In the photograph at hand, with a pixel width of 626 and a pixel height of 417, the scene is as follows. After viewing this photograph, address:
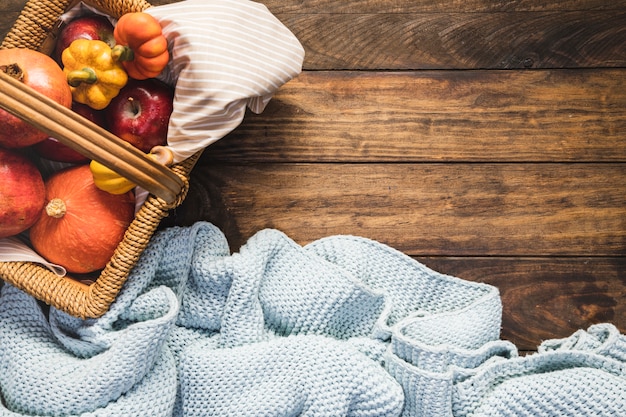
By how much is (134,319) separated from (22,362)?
0.19 m

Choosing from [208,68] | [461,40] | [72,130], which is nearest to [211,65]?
[208,68]

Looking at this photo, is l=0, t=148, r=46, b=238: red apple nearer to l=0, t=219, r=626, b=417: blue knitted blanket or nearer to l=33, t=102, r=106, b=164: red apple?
l=33, t=102, r=106, b=164: red apple

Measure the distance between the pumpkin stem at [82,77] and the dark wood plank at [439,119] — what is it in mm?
271

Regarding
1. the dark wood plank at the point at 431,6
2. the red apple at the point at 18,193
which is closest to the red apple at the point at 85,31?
the red apple at the point at 18,193

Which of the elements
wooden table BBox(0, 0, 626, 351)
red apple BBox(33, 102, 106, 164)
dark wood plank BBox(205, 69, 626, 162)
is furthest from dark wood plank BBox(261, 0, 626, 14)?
red apple BBox(33, 102, 106, 164)

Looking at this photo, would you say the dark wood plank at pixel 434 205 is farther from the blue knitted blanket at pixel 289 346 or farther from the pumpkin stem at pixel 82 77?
the pumpkin stem at pixel 82 77

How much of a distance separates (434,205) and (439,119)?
0.53 ft

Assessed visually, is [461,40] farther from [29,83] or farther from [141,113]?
[29,83]

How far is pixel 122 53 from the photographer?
0.85m

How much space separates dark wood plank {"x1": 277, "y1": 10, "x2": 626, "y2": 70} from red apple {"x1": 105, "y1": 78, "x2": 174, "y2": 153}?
291mm

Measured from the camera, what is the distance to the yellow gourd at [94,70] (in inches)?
34.4

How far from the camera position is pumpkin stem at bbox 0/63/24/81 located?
2.71ft

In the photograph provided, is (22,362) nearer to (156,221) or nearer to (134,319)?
(134,319)

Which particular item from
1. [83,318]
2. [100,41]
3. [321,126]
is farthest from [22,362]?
[321,126]
